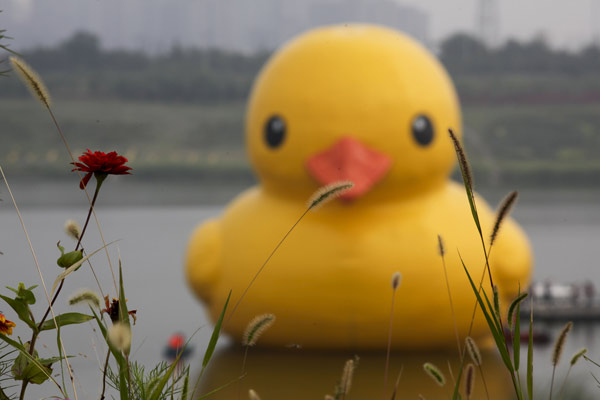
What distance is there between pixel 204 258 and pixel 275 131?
805 mm

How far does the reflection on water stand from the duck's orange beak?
91cm

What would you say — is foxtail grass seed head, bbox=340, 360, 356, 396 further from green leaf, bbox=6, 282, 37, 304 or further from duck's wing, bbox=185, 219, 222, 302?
duck's wing, bbox=185, 219, 222, 302

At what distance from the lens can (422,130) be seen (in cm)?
464

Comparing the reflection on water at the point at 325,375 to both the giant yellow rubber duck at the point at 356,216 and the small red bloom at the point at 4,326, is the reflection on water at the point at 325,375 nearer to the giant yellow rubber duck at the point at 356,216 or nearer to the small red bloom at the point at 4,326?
the giant yellow rubber duck at the point at 356,216

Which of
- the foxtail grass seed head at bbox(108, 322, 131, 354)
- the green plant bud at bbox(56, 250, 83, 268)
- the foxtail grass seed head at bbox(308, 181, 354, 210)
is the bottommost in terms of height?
the foxtail grass seed head at bbox(108, 322, 131, 354)

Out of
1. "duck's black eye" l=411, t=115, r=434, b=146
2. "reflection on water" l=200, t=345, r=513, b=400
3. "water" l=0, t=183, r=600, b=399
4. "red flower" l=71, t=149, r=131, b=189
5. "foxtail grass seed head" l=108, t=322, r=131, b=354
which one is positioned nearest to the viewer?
"foxtail grass seed head" l=108, t=322, r=131, b=354

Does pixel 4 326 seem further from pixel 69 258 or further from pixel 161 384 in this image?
pixel 161 384

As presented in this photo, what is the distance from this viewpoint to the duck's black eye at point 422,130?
462 centimetres

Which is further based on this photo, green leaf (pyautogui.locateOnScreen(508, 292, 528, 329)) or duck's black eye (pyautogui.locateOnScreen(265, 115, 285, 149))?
duck's black eye (pyautogui.locateOnScreen(265, 115, 285, 149))

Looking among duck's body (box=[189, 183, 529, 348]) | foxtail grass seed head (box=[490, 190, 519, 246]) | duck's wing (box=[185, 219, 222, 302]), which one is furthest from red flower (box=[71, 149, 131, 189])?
duck's wing (box=[185, 219, 222, 302])

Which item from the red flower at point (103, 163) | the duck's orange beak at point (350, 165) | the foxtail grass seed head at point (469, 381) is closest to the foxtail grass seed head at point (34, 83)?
the red flower at point (103, 163)

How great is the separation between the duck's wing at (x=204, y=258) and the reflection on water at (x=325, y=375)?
1.46ft

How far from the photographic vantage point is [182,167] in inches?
1053

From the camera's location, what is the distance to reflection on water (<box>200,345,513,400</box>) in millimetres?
4180
